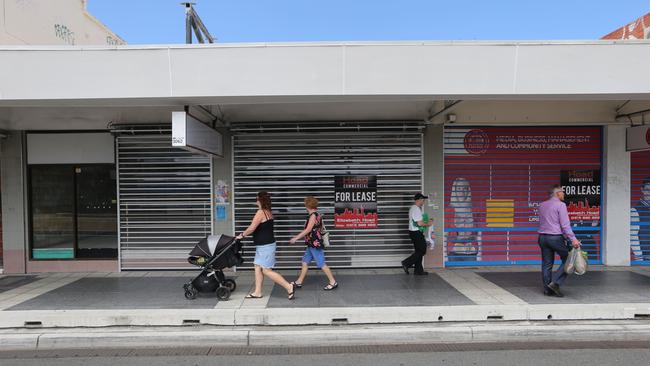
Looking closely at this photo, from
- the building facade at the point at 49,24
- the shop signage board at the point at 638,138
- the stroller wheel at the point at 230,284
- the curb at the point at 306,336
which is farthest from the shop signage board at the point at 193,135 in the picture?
the shop signage board at the point at 638,138

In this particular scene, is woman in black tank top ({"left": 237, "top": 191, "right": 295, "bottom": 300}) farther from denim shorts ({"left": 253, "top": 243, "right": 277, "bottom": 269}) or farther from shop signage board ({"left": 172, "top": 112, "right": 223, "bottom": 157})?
shop signage board ({"left": 172, "top": 112, "right": 223, "bottom": 157})

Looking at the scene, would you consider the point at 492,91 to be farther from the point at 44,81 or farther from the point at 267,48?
the point at 44,81

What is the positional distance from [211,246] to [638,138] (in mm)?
8430

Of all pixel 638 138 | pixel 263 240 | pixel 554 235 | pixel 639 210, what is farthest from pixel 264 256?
pixel 639 210

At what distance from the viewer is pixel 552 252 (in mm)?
6180

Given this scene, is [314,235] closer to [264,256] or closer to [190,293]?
[264,256]

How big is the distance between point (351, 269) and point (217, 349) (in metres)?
3.95

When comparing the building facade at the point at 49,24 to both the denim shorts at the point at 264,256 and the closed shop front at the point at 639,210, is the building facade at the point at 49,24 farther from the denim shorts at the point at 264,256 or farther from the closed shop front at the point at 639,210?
the closed shop front at the point at 639,210

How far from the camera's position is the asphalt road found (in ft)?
14.3

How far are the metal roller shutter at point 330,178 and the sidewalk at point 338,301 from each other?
2.29ft

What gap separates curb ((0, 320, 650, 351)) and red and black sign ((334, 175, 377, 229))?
3.28 metres

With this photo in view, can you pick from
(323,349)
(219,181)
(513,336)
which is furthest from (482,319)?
(219,181)

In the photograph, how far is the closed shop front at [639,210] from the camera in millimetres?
8562

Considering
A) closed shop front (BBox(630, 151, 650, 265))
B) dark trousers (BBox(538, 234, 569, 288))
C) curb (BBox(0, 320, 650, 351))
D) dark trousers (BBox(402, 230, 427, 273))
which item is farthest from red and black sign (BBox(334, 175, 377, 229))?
closed shop front (BBox(630, 151, 650, 265))
